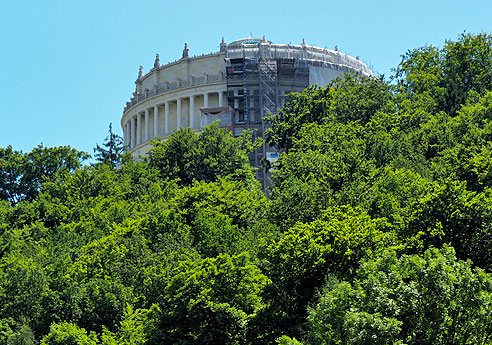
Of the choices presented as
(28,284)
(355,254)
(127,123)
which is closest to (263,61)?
(127,123)

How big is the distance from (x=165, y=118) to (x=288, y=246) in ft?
265

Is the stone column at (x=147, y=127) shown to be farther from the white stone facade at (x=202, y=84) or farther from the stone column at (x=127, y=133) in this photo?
the stone column at (x=127, y=133)

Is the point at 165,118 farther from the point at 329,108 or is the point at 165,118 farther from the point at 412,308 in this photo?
the point at 412,308

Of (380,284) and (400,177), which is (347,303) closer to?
(380,284)

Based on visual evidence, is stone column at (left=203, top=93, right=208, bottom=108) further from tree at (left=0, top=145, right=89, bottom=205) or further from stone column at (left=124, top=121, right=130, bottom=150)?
tree at (left=0, top=145, right=89, bottom=205)

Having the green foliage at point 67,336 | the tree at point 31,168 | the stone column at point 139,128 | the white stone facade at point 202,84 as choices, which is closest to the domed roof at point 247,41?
the white stone facade at point 202,84

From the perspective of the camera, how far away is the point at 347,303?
3381cm

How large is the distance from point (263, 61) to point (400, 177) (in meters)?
54.8

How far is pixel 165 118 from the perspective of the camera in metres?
120

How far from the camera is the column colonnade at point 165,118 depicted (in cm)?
11631

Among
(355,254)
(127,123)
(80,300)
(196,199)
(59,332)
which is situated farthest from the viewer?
(127,123)

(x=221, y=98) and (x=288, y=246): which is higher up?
(x=221, y=98)

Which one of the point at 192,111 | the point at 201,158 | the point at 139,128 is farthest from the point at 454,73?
the point at 139,128

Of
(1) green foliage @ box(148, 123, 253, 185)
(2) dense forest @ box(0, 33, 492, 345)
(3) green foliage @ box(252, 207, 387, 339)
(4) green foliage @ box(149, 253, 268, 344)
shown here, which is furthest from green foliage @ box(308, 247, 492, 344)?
(1) green foliage @ box(148, 123, 253, 185)
